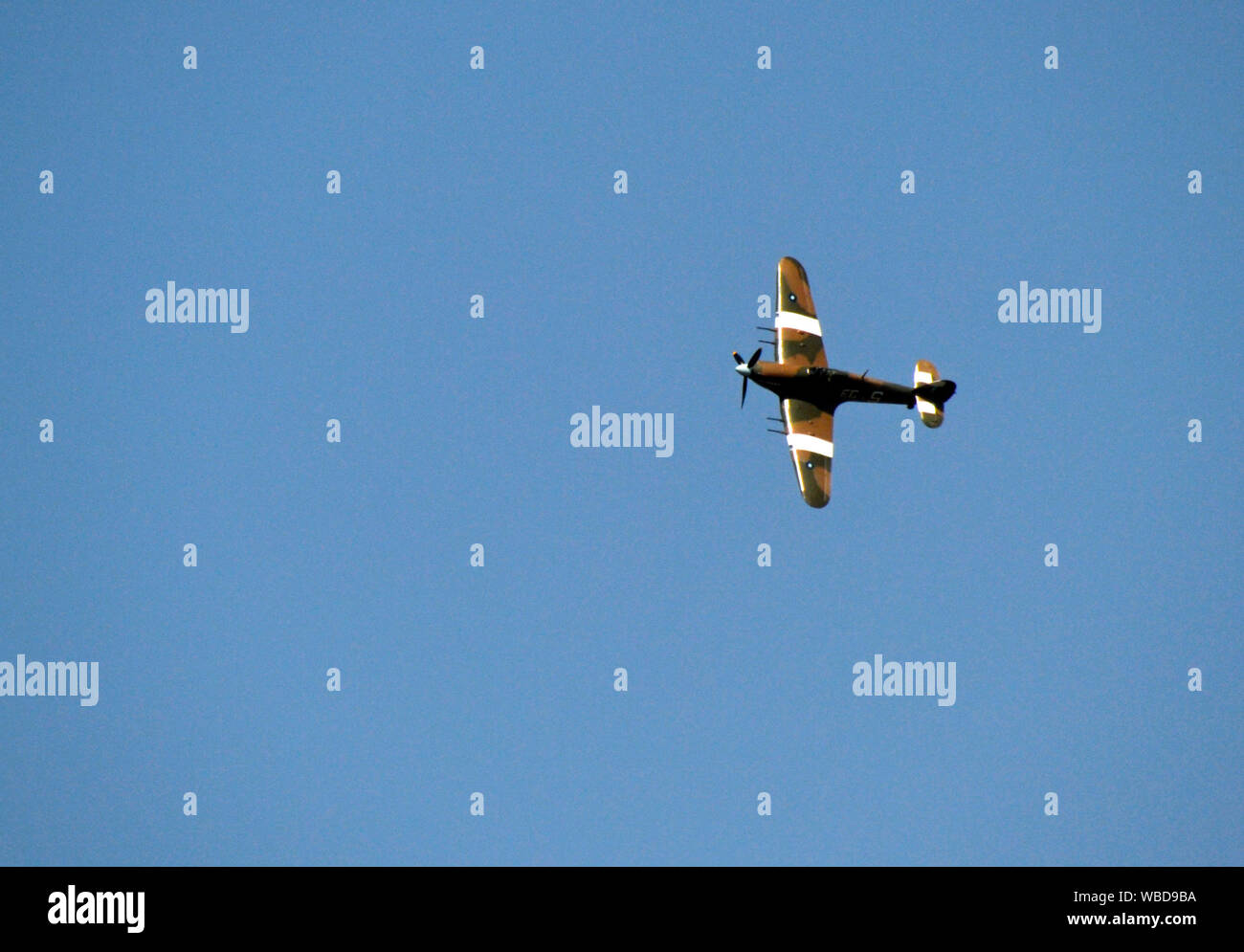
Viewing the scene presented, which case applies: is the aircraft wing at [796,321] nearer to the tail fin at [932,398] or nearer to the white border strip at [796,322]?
the white border strip at [796,322]

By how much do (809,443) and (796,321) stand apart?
5.01m

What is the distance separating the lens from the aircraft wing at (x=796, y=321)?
64000 millimetres

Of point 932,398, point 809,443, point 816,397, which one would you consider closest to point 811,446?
point 809,443

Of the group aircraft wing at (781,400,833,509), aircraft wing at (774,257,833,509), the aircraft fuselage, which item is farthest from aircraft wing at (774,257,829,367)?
aircraft wing at (781,400,833,509)

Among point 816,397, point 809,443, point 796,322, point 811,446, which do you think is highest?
point 796,322

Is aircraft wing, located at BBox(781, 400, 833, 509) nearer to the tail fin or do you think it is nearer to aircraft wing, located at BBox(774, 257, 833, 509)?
aircraft wing, located at BBox(774, 257, 833, 509)

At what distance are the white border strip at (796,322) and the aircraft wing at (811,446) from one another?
3.24 m

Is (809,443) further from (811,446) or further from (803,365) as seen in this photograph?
(803,365)

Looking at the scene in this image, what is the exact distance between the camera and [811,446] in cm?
6238

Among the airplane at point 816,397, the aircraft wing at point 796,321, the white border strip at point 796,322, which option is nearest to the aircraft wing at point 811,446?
the airplane at point 816,397
